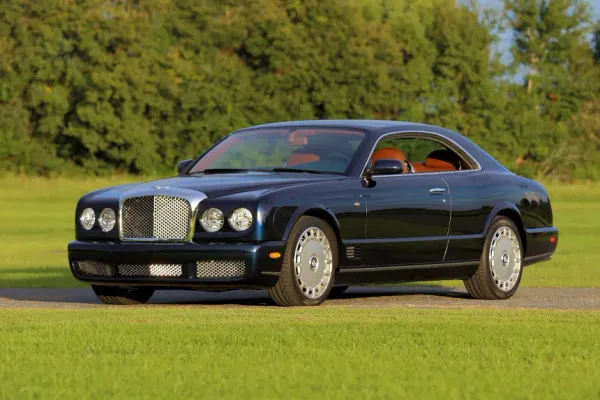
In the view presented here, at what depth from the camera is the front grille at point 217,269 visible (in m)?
12.9

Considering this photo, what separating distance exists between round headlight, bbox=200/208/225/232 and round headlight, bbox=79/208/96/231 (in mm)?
1127

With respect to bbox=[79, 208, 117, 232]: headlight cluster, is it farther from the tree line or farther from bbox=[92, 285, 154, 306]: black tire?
the tree line

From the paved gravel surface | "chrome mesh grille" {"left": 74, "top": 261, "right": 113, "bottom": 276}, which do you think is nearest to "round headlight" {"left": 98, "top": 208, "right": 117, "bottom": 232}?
"chrome mesh grille" {"left": 74, "top": 261, "right": 113, "bottom": 276}

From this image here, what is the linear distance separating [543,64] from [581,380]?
89126 millimetres

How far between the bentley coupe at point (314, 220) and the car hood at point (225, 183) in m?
0.02

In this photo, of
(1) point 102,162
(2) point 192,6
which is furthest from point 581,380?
(2) point 192,6

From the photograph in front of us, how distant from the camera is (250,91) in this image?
3219 inches

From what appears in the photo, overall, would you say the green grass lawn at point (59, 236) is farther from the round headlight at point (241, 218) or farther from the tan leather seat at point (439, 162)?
the round headlight at point (241, 218)

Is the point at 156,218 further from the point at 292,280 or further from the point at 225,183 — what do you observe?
the point at 292,280

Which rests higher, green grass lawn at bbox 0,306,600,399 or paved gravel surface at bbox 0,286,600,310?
green grass lawn at bbox 0,306,600,399

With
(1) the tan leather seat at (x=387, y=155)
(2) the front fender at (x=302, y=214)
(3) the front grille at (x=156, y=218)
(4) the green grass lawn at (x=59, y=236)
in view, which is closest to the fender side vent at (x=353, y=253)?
(2) the front fender at (x=302, y=214)

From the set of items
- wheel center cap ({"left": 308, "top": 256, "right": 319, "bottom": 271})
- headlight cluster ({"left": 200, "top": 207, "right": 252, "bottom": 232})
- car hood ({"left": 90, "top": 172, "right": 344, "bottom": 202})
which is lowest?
wheel center cap ({"left": 308, "top": 256, "right": 319, "bottom": 271})

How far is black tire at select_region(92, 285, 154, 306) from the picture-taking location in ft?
46.5

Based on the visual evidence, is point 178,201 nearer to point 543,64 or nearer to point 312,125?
point 312,125
